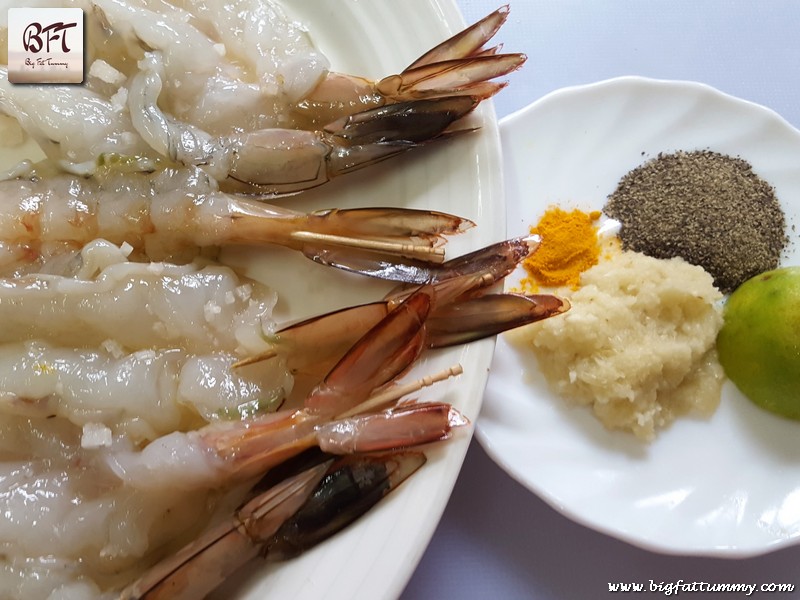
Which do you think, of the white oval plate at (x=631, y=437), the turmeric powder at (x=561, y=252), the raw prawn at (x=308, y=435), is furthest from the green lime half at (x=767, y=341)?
the raw prawn at (x=308, y=435)

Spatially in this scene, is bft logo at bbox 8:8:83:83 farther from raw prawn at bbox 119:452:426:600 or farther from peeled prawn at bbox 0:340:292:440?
raw prawn at bbox 119:452:426:600

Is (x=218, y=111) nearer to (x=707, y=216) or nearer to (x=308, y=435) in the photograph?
(x=308, y=435)

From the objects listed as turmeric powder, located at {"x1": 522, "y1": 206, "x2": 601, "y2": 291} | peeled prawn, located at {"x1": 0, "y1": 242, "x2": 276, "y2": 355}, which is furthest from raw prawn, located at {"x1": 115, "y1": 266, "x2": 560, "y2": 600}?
turmeric powder, located at {"x1": 522, "y1": 206, "x2": 601, "y2": 291}

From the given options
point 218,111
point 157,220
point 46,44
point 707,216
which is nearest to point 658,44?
point 707,216

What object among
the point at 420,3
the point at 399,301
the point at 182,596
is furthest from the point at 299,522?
the point at 420,3

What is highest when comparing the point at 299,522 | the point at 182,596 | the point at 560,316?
the point at 560,316

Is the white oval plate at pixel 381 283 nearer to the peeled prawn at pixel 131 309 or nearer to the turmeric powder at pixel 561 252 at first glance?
the peeled prawn at pixel 131 309

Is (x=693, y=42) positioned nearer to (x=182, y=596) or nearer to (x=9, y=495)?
(x=182, y=596)
